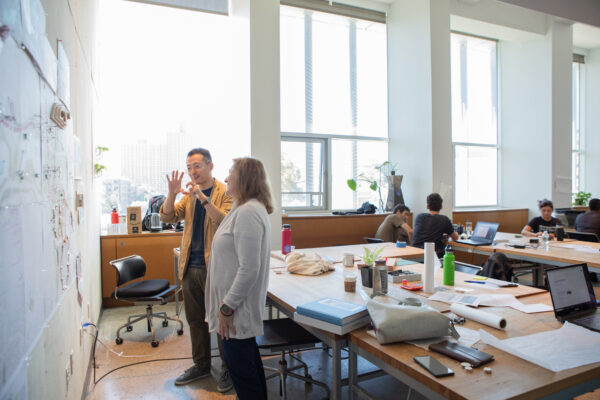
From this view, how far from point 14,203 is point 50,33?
100 cm

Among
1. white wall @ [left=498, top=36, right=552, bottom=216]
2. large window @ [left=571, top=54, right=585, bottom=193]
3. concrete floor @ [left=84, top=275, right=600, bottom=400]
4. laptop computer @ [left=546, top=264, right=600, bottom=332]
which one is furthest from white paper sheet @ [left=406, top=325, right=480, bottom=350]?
large window @ [left=571, top=54, right=585, bottom=193]

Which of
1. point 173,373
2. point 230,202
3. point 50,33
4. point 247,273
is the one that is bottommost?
point 173,373

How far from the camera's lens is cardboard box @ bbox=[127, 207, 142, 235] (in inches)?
182

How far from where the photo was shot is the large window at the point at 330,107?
6.29 m

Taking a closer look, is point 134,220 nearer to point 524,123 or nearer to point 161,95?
point 161,95

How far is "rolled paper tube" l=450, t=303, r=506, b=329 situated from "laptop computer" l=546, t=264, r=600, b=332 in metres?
0.32

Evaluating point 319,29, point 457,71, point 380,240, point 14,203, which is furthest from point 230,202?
point 457,71

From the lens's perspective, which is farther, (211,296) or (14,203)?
(211,296)

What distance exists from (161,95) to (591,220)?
6.71 meters

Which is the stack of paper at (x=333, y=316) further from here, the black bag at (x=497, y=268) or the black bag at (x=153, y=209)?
the black bag at (x=153, y=209)


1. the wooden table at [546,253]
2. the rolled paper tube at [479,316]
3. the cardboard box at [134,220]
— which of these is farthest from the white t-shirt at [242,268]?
the cardboard box at [134,220]

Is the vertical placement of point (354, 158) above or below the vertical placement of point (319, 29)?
below

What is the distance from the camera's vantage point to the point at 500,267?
3.19 m

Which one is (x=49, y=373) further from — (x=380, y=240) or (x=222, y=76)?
(x=222, y=76)
